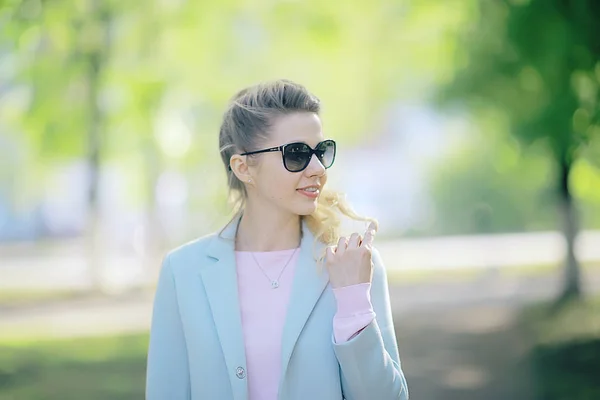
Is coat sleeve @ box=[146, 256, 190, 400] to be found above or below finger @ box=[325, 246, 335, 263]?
below

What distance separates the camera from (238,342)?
163cm

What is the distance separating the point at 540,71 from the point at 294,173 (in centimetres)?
496

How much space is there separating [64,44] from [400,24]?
3.73 m

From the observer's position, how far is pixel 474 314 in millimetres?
8117

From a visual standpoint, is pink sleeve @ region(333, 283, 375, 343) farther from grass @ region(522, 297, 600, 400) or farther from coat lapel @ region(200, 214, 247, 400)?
grass @ region(522, 297, 600, 400)

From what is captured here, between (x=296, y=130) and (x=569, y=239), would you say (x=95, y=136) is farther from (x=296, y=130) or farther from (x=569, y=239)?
(x=296, y=130)

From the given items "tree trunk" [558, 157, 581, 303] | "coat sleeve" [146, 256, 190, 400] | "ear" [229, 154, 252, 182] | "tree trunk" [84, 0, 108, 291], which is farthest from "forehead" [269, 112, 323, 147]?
"tree trunk" [84, 0, 108, 291]

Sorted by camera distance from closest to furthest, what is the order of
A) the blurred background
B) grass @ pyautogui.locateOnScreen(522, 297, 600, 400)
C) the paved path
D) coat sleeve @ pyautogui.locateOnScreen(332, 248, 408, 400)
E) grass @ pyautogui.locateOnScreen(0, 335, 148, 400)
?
coat sleeve @ pyautogui.locateOnScreen(332, 248, 408, 400) < grass @ pyautogui.locateOnScreen(522, 297, 600, 400) < grass @ pyautogui.locateOnScreen(0, 335, 148, 400) < the paved path < the blurred background

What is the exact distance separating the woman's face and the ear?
0.06 metres

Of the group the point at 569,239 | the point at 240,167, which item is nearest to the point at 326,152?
the point at 240,167

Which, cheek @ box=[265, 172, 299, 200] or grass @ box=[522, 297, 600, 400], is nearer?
cheek @ box=[265, 172, 299, 200]

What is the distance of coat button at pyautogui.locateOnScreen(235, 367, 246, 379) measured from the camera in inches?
63.3

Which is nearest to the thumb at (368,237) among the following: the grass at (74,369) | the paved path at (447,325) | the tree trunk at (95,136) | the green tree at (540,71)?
the paved path at (447,325)

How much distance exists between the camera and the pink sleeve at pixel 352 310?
153cm
